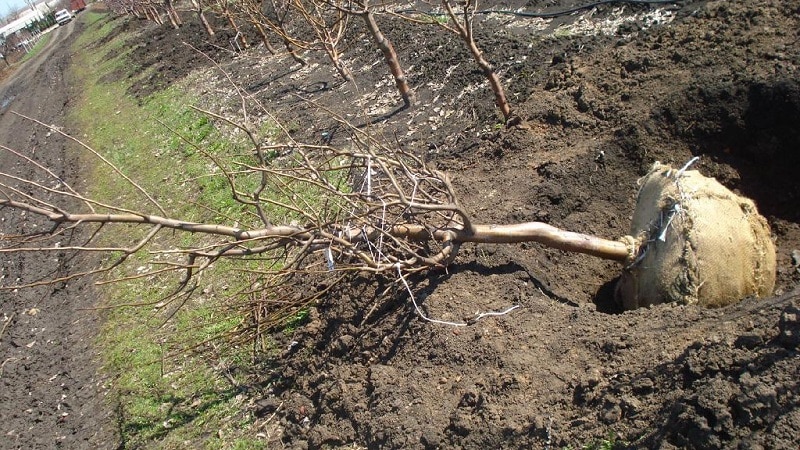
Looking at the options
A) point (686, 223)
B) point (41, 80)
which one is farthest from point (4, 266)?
point (41, 80)

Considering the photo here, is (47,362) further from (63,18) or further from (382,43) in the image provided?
(63,18)

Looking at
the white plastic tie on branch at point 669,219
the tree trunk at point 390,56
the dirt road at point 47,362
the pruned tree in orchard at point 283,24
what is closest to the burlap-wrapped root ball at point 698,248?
the white plastic tie on branch at point 669,219

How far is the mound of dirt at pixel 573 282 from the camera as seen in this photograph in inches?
99.1

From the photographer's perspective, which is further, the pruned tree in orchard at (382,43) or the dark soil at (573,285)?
the pruned tree in orchard at (382,43)

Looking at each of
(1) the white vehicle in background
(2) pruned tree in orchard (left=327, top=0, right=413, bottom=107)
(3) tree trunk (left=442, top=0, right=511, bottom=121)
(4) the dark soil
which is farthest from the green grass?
(1) the white vehicle in background

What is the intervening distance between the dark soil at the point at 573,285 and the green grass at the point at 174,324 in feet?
1.26

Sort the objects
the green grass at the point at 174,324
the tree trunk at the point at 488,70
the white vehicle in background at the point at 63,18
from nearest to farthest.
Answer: the green grass at the point at 174,324 < the tree trunk at the point at 488,70 < the white vehicle in background at the point at 63,18

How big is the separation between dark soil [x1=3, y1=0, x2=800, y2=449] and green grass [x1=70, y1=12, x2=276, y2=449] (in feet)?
1.26

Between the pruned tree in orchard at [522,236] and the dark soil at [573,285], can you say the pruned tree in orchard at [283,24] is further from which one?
the pruned tree in orchard at [522,236]

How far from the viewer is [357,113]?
7.05 meters

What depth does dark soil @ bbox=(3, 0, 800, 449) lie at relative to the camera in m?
2.51

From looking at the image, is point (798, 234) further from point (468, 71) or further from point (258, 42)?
point (258, 42)

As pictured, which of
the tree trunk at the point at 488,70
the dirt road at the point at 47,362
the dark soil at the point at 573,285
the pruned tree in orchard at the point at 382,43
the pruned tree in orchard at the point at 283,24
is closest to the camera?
the dark soil at the point at 573,285

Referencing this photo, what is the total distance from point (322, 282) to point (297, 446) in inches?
48.6
